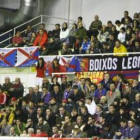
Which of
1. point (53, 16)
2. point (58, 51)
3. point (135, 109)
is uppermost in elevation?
point (53, 16)

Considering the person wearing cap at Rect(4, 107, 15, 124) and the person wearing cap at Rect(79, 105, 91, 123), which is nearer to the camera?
the person wearing cap at Rect(79, 105, 91, 123)

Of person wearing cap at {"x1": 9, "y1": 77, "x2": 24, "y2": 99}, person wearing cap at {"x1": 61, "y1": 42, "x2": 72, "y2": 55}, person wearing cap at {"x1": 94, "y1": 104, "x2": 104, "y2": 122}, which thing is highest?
person wearing cap at {"x1": 61, "y1": 42, "x2": 72, "y2": 55}

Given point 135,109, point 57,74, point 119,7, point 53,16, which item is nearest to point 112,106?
point 135,109

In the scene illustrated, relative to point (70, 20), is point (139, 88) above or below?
below

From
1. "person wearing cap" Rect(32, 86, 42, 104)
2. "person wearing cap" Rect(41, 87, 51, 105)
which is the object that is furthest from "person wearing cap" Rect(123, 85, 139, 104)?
"person wearing cap" Rect(32, 86, 42, 104)

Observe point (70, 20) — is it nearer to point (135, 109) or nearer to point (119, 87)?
point (119, 87)

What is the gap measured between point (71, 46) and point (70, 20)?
3.84m

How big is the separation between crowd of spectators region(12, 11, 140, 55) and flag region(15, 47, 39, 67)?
1.02ft

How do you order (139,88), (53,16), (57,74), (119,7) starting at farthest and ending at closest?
(53,16) → (119,7) → (57,74) → (139,88)

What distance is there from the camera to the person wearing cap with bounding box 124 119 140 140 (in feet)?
55.1

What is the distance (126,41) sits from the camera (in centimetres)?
2180

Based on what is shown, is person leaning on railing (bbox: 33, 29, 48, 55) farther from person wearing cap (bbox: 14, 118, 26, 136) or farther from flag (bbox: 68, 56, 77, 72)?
person wearing cap (bbox: 14, 118, 26, 136)

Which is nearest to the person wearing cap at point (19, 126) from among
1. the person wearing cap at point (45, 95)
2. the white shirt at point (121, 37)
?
the person wearing cap at point (45, 95)

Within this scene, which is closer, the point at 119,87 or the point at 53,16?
the point at 119,87
